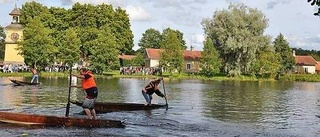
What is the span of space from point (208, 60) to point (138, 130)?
78734 mm

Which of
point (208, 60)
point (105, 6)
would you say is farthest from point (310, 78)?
point (105, 6)

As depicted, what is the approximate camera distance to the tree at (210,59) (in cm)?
9556

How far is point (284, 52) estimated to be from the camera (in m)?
117

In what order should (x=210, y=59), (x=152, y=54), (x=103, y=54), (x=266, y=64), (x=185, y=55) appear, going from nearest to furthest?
1. (x=103, y=54)
2. (x=210, y=59)
3. (x=266, y=64)
4. (x=185, y=55)
5. (x=152, y=54)

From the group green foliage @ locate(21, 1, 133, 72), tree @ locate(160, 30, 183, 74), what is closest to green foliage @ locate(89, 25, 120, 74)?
green foliage @ locate(21, 1, 133, 72)

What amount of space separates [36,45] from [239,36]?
38170 millimetres

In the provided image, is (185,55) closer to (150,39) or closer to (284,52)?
(284,52)

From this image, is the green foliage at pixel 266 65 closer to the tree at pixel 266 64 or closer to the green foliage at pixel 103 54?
the tree at pixel 266 64

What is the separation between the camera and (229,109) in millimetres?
28953

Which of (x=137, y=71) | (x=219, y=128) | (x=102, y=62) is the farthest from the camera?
(x=137, y=71)

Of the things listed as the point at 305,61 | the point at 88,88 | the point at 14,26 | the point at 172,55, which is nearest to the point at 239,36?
the point at 172,55

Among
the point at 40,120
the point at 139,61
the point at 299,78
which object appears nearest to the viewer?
the point at 40,120

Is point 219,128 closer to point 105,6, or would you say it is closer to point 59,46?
point 59,46

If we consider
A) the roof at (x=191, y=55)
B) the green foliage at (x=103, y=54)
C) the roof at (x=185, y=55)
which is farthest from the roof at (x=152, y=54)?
the green foliage at (x=103, y=54)
